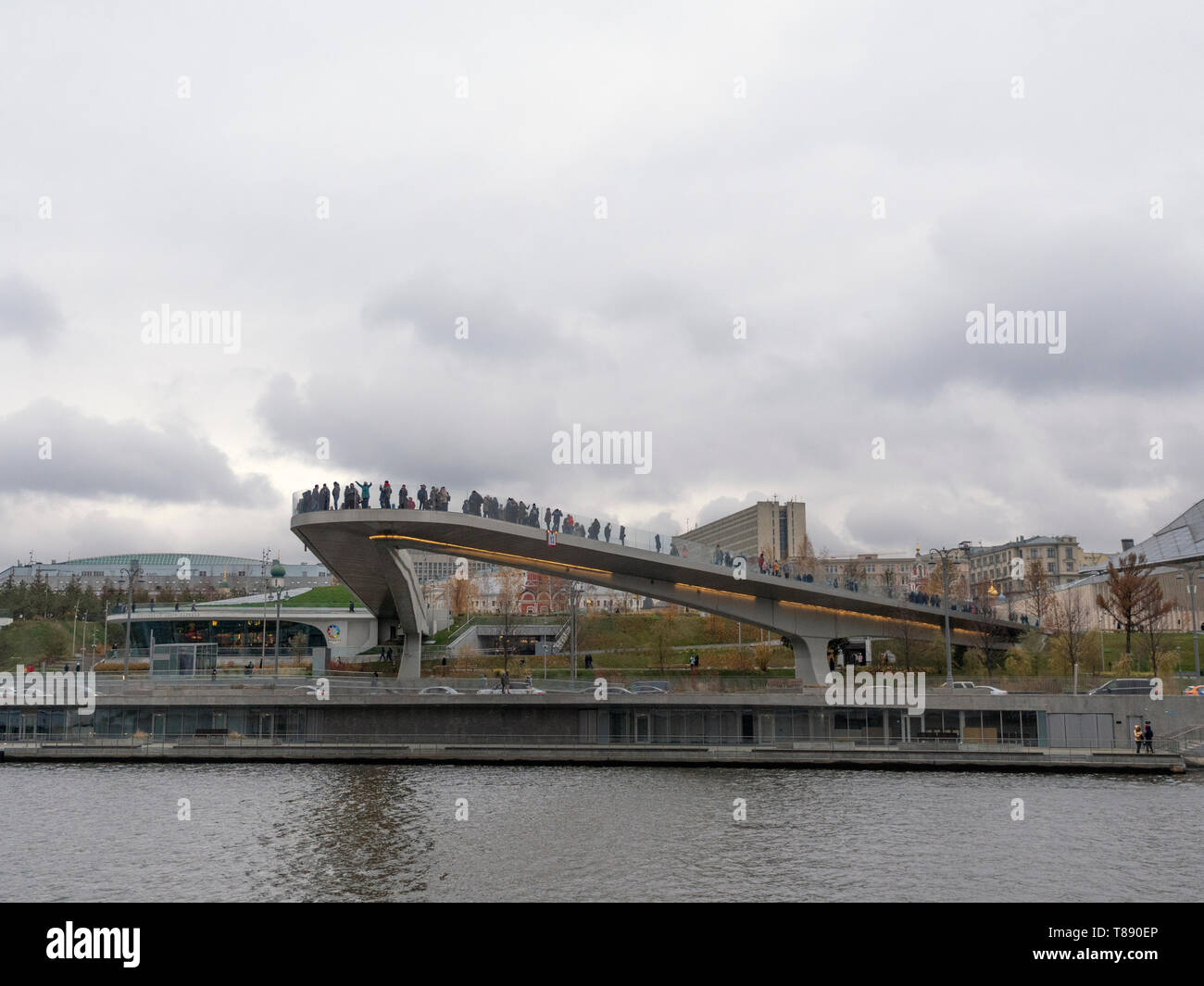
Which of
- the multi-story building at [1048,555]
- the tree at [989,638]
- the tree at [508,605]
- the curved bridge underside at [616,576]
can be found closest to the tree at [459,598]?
the tree at [508,605]

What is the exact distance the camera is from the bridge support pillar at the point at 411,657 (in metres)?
54.3

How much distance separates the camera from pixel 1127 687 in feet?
124

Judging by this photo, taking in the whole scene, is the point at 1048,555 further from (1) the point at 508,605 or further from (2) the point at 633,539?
(2) the point at 633,539

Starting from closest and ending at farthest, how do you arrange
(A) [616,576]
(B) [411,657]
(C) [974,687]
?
1. (C) [974,687]
2. (A) [616,576]
3. (B) [411,657]

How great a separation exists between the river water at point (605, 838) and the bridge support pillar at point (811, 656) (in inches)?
814

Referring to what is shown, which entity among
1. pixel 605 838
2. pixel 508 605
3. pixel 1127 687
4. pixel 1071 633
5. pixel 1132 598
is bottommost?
pixel 605 838

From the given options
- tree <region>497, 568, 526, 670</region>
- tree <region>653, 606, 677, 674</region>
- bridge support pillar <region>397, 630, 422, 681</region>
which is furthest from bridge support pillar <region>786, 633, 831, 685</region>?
bridge support pillar <region>397, 630, 422, 681</region>

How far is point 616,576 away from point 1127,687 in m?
23.0

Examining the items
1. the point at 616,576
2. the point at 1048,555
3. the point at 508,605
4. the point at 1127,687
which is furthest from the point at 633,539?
the point at 1048,555

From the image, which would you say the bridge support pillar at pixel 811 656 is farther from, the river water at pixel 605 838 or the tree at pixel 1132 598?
the river water at pixel 605 838

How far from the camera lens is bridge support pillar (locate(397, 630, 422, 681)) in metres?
54.3

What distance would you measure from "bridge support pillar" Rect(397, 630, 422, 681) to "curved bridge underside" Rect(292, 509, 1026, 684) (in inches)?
4.7

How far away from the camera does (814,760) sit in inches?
1358
